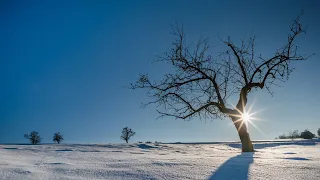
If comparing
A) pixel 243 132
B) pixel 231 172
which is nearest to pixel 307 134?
pixel 243 132

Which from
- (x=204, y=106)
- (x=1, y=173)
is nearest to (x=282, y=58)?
(x=204, y=106)

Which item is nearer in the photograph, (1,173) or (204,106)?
(1,173)

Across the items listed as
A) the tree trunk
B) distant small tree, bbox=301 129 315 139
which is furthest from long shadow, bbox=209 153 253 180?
distant small tree, bbox=301 129 315 139

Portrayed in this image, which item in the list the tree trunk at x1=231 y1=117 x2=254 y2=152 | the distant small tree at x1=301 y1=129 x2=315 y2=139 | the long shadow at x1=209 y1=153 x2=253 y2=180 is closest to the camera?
the long shadow at x1=209 y1=153 x2=253 y2=180

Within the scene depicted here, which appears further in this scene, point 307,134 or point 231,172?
point 307,134

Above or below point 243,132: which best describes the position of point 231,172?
below

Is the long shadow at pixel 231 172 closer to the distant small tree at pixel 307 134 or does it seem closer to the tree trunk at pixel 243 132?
the tree trunk at pixel 243 132

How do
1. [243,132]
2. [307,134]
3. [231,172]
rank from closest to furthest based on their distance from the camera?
[231,172] → [243,132] → [307,134]

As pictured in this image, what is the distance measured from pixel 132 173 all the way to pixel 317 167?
62.6 inches

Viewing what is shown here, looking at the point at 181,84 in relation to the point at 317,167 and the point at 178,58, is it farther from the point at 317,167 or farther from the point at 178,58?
the point at 317,167

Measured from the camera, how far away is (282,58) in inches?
276

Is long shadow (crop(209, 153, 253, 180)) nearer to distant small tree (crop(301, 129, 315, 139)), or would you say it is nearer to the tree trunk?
the tree trunk

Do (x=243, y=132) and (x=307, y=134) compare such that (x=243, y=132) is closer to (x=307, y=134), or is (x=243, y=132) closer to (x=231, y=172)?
(x=231, y=172)

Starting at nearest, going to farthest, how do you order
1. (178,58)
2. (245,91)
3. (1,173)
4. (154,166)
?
(1,173) → (154,166) → (245,91) → (178,58)
